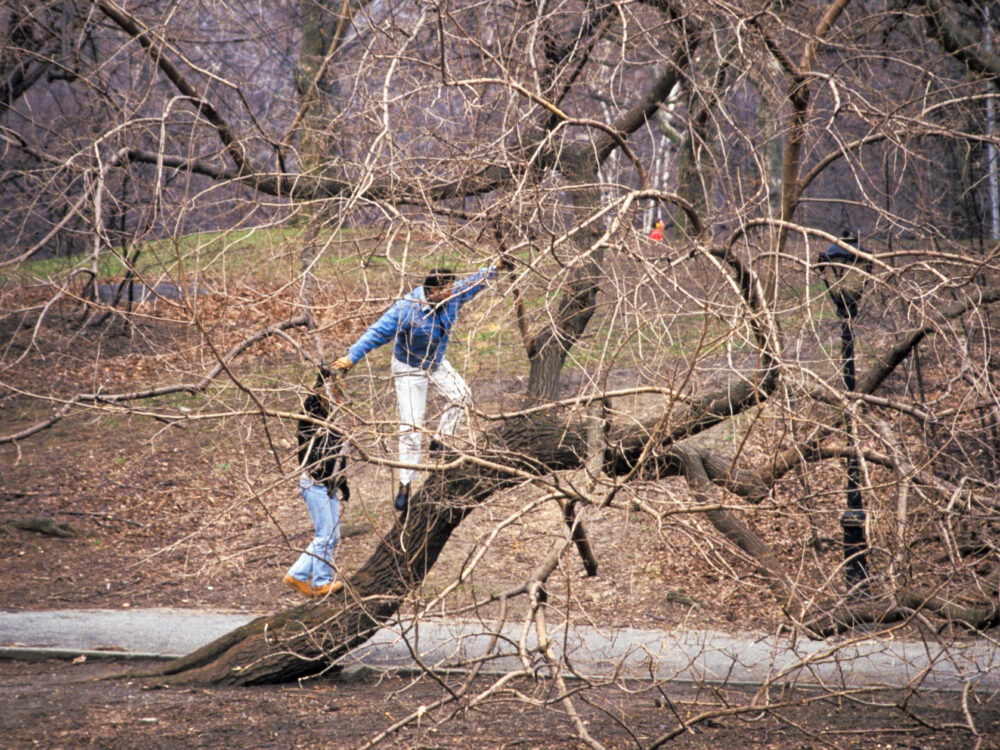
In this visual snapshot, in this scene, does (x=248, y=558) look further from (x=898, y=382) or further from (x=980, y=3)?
(x=980, y=3)

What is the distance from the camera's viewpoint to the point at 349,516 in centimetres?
1012

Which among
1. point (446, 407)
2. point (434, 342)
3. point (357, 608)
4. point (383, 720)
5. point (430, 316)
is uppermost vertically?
point (430, 316)

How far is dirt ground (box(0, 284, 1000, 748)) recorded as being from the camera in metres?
5.05

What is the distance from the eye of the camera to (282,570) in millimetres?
9500

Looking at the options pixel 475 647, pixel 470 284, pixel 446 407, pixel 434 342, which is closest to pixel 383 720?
pixel 475 647

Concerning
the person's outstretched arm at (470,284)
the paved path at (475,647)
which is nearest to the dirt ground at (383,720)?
the paved path at (475,647)

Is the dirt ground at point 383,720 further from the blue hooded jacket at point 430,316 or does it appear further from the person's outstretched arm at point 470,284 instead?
the person's outstretched arm at point 470,284

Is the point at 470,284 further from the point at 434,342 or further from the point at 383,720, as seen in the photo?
the point at 383,720

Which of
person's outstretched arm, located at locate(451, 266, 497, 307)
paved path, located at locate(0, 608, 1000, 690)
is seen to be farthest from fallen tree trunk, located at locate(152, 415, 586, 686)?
person's outstretched arm, located at locate(451, 266, 497, 307)

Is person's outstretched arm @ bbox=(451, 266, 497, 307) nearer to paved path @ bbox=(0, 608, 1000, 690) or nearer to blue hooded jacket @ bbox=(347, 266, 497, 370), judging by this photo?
blue hooded jacket @ bbox=(347, 266, 497, 370)

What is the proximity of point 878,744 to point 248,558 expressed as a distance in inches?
248

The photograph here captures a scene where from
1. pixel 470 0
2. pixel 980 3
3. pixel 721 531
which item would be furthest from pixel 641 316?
pixel 980 3

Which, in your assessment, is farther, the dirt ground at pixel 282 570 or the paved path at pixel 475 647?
the paved path at pixel 475 647

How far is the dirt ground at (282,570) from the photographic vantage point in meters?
5.05
